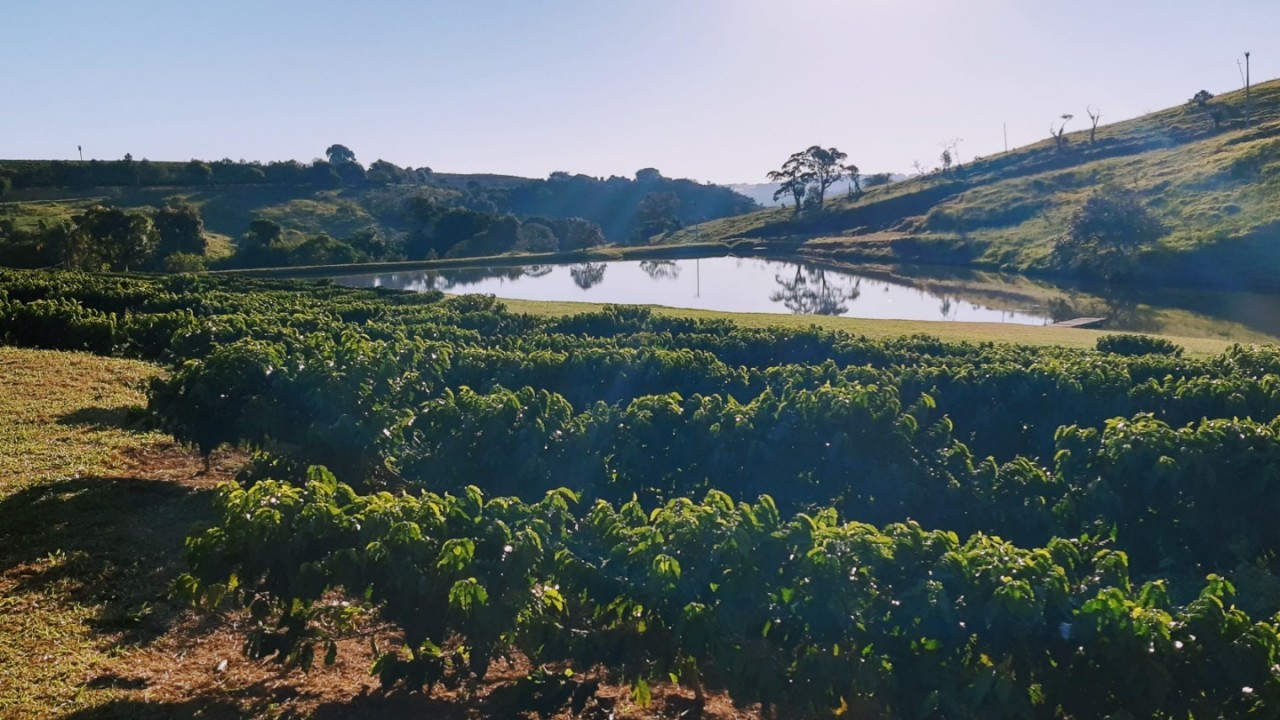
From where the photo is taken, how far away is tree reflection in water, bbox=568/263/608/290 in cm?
4732

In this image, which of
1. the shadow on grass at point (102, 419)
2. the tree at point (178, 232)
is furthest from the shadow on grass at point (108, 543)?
the tree at point (178, 232)

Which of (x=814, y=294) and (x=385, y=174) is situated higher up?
(x=385, y=174)

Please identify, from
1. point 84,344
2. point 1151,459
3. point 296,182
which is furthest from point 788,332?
point 296,182

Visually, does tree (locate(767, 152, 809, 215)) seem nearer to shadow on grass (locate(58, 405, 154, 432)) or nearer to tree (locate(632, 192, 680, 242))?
tree (locate(632, 192, 680, 242))

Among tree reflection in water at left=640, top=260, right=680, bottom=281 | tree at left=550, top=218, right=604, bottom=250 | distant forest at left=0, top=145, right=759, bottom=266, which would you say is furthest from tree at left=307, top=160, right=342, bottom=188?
tree reflection in water at left=640, top=260, right=680, bottom=281

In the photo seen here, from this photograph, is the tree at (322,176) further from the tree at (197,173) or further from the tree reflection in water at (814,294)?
the tree reflection in water at (814,294)

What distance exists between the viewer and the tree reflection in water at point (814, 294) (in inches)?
1404

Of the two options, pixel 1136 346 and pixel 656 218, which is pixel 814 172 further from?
pixel 1136 346

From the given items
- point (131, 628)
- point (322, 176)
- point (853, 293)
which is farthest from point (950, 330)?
point (322, 176)

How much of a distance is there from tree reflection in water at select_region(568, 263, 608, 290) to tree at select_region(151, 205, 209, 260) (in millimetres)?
23930

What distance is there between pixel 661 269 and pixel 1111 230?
26852 millimetres

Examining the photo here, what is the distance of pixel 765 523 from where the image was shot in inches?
173

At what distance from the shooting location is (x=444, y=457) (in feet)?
20.9

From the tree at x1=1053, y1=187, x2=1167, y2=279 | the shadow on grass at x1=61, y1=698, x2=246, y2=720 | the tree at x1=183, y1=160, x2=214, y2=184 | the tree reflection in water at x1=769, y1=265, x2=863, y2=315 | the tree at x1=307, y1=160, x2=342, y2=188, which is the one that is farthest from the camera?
the tree at x1=307, y1=160, x2=342, y2=188
